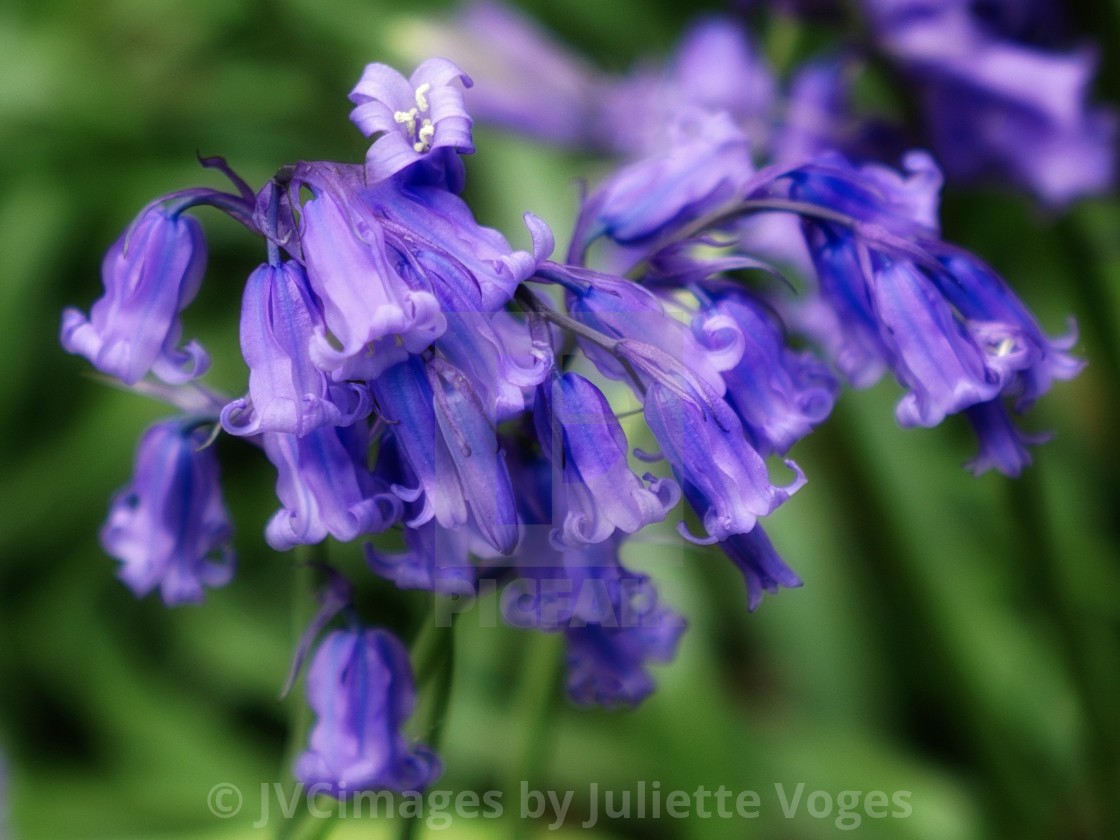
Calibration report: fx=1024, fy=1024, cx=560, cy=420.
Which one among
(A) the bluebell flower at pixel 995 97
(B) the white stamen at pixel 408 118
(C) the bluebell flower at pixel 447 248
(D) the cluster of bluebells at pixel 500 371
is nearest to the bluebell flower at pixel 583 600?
(D) the cluster of bluebells at pixel 500 371

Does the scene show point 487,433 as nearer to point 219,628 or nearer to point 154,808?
point 154,808

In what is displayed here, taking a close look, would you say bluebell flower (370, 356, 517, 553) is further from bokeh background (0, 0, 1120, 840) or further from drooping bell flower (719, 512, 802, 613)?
bokeh background (0, 0, 1120, 840)

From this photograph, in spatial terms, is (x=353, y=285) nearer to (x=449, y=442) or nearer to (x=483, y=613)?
(x=449, y=442)

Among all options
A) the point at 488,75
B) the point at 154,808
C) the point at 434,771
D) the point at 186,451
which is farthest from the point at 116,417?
the point at 434,771

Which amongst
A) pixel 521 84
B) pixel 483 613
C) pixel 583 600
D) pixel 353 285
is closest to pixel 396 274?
pixel 353 285

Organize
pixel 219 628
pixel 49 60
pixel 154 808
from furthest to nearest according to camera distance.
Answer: pixel 49 60
pixel 219 628
pixel 154 808

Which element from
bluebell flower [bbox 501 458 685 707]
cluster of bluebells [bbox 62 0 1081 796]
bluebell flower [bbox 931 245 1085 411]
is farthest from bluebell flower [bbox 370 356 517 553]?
bluebell flower [bbox 931 245 1085 411]
